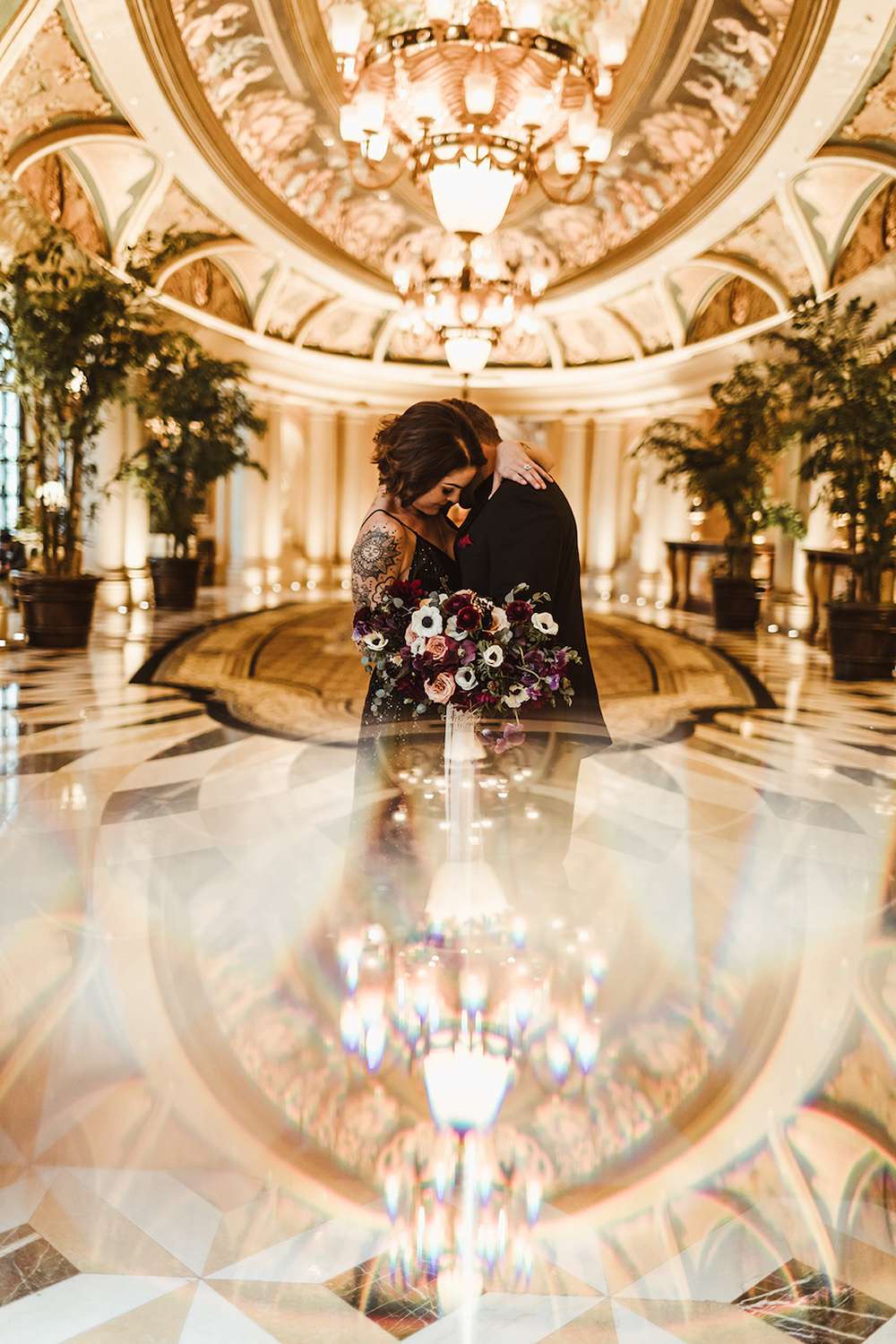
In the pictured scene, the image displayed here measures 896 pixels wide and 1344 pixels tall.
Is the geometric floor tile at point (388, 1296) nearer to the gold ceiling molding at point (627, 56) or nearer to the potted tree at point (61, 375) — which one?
the potted tree at point (61, 375)

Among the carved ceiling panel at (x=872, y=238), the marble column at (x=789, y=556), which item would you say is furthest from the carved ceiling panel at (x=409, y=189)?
the marble column at (x=789, y=556)

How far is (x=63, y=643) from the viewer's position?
31.2 feet

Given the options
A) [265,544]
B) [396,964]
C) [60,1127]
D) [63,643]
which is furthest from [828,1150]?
[265,544]

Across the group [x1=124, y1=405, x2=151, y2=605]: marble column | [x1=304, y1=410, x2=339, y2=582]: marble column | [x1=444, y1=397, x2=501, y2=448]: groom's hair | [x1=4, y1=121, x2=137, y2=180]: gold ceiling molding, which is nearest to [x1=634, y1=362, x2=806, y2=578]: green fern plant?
[x1=124, y1=405, x2=151, y2=605]: marble column

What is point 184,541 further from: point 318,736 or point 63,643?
point 318,736

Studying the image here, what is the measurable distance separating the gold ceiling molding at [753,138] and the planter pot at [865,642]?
17.4ft

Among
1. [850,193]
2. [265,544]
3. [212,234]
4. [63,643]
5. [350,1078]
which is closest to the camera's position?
[350,1078]

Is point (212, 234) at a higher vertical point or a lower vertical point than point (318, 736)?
higher

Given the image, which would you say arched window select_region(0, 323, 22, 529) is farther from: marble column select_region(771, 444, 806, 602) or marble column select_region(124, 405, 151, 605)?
marble column select_region(771, 444, 806, 602)

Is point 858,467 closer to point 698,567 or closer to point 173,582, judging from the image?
point 698,567

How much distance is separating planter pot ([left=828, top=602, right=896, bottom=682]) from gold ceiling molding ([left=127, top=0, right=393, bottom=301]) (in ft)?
28.0

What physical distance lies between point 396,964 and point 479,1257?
1.40ft

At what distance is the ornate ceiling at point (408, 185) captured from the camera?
34.7 ft

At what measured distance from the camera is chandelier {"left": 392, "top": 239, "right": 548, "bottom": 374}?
45.3 ft
